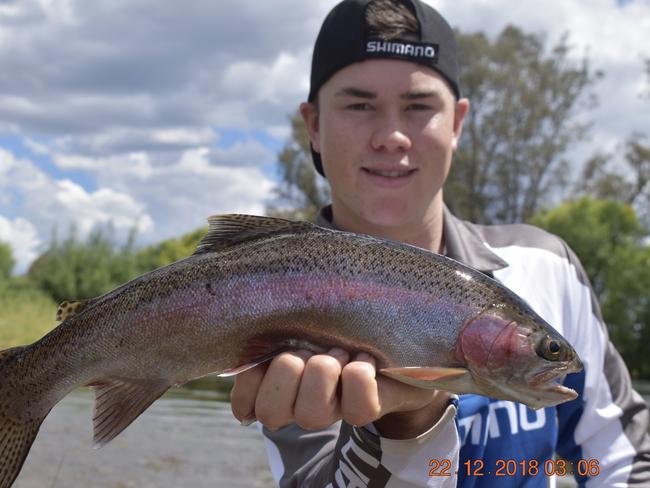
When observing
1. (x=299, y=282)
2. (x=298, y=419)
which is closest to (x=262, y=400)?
(x=298, y=419)

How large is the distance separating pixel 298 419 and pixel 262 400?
167 millimetres

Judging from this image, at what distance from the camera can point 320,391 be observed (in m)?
2.90

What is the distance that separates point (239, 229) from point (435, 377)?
1071mm

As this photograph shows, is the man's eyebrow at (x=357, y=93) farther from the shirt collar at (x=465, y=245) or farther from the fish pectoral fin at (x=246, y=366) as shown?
the fish pectoral fin at (x=246, y=366)

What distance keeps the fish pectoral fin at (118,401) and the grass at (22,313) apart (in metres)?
19.3

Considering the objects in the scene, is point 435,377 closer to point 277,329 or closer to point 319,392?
point 319,392

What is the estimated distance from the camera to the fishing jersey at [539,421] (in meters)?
4.06

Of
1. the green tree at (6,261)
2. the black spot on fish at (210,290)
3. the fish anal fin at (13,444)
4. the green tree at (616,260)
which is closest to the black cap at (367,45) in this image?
the black spot on fish at (210,290)

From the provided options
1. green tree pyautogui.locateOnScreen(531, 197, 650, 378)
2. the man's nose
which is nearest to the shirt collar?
the man's nose

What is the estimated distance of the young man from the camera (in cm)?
411

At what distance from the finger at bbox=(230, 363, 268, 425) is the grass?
1956 centimetres

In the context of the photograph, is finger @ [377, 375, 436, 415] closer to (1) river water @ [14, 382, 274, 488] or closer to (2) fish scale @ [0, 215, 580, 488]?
(2) fish scale @ [0, 215, 580, 488]

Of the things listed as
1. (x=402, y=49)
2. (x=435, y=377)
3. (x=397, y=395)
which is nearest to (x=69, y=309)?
(x=397, y=395)

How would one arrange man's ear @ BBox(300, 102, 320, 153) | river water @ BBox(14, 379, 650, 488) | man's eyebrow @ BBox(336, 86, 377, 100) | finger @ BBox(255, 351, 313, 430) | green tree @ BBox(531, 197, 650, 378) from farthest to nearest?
green tree @ BBox(531, 197, 650, 378), river water @ BBox(14, 379, 650, 488), man's ear @ BBox(300, 102, 320, 153), man's eyebrow @ BBox(336, 86, 377, 100), finger @ BBox(255, 351, 313, 430)
